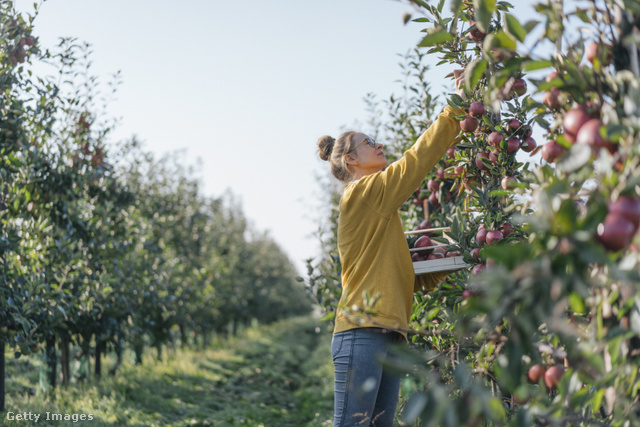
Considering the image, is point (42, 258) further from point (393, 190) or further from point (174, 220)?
point (174, 220)

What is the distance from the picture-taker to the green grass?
5.42 m

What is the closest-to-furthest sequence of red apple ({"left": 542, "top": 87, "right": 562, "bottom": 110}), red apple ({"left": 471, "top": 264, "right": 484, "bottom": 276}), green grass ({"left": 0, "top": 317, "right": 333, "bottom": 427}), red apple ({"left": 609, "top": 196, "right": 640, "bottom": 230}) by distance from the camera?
red apple ({"left": 609, "top": 196, "right": 640, "bottom": 230}), red apple ({"left": 542, "top": 87, "right": 562, "bottom": 110}), red apple ({"left": 471, "top": 264, "right": 484, "bottom": 276}), green grass ({"left": 0, "top": 317, "right": 333, "bottom": 427})

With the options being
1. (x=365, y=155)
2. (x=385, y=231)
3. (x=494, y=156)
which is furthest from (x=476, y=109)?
(x=385, y=231)

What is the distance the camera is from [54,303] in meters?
5.07

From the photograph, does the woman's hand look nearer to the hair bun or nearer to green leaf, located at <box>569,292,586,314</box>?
the hair bun

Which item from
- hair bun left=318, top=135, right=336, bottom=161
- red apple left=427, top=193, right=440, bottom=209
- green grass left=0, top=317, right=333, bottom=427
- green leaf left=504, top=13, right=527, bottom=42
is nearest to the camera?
green leaf left=504, top=13, right=527, bottom=42

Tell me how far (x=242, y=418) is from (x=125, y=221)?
319 centimetres

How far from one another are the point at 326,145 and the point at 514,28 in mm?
1483

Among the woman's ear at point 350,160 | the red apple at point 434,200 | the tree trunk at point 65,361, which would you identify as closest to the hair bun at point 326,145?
the woman's ear at point 350,160

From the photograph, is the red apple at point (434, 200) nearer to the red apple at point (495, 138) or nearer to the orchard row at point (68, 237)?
the red apple at point (495, 138)

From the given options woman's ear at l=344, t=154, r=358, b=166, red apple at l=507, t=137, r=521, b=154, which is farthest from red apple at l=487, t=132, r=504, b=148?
woman's ear at l=344, t=154, r=358, b=166

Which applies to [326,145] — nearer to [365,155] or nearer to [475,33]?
[365,155]

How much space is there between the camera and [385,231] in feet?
7.88

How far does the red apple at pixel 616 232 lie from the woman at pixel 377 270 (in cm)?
108
